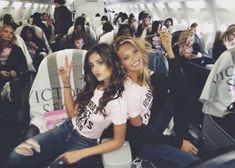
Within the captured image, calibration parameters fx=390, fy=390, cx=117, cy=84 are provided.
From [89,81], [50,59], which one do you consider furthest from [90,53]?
[50,59]

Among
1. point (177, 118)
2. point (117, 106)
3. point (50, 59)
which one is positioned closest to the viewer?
point (117, 106)

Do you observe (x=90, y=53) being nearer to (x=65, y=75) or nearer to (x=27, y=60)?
(x=65, y=75)

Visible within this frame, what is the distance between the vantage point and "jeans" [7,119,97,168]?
2.36m

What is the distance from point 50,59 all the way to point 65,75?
0.34 meters

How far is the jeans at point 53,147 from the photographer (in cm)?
236

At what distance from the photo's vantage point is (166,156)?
7.88ft

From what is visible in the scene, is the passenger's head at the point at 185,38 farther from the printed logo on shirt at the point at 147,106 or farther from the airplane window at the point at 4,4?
the airplane window at the point at 4,4

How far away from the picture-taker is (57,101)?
9.81 feet

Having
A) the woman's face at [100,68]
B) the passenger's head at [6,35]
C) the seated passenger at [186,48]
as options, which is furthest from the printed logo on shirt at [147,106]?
the passenger's head at [6,35]

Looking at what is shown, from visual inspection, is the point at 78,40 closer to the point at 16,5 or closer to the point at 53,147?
the point at 53,147

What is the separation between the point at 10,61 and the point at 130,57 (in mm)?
2329

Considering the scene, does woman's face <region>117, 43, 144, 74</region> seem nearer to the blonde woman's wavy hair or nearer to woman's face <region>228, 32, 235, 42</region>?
the blonde woman's wavy hair

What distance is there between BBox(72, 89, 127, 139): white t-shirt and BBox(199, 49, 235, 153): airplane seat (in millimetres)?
1416

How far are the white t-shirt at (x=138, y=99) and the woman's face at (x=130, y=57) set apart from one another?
0.09m
